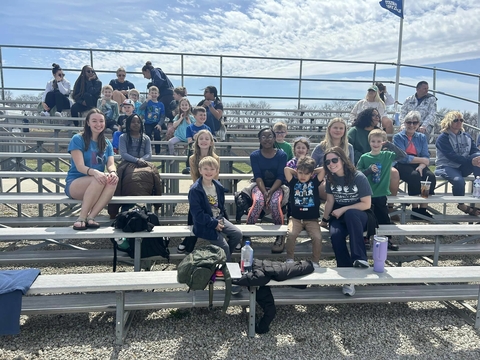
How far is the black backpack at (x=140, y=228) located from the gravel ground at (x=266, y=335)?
2.05 feet

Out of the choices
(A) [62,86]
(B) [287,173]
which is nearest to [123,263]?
(B) [287,173]

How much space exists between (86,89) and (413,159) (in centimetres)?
635

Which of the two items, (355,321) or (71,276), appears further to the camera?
(355,321)

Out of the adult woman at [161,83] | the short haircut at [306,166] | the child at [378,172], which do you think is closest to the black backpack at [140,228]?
the short haircut at [306,166]

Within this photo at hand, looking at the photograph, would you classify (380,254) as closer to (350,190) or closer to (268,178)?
(350,190)

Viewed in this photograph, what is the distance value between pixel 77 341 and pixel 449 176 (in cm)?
501

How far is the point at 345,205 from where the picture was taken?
3658 mm

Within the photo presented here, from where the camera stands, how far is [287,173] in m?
4.01

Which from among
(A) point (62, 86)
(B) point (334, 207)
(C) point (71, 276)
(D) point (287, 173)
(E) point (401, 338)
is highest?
(A) point (62, 86)

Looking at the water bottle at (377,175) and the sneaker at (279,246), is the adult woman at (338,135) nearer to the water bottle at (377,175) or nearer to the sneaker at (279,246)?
the water bottle at (377,175)

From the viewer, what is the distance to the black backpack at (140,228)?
3514 millimetres

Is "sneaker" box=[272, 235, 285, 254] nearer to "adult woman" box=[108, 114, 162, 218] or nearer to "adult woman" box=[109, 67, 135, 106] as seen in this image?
"adult woman" box=[108, 114, 162, 218]

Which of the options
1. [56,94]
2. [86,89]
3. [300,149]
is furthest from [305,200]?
[56,94]

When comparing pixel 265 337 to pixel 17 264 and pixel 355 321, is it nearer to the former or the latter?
pixel 355 321
